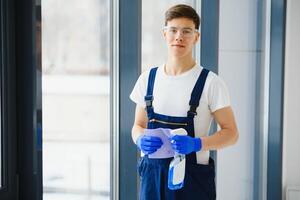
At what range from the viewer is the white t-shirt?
1.45 meters

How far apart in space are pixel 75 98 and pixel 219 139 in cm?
108

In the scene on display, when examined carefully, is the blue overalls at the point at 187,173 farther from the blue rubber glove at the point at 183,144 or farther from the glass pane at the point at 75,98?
the glass pane at the point at 75,98

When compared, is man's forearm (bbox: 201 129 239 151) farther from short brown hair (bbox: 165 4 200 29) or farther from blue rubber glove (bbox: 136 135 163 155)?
short brown hair (bbox: 165 4 200 29)

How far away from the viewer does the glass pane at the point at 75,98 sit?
2203mm

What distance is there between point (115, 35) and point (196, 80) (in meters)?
0.85

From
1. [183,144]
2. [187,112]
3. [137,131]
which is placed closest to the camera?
[183,144]

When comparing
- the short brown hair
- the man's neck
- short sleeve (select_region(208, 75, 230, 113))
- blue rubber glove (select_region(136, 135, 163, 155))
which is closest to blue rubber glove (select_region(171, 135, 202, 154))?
blue rubber glove (select_region(136, 135, 163, 155))

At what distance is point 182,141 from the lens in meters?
1.34

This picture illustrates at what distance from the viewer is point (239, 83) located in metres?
2.33

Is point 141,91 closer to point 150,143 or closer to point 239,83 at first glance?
point 150,143

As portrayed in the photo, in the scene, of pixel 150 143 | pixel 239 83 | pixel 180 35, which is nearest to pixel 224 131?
pixel 150 143

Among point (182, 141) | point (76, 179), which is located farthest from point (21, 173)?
point (182, 141)

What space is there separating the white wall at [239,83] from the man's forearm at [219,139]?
87cm

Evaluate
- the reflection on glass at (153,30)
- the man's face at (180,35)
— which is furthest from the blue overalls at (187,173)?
the reflection on glass at (153,30)
